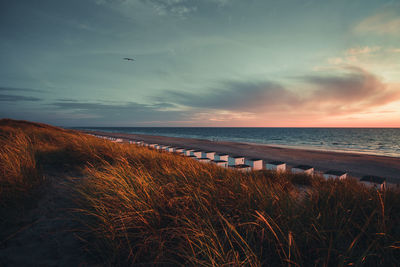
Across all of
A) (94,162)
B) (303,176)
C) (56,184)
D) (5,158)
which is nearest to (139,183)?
(56,184)

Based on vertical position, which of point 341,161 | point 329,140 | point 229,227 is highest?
point 229,227

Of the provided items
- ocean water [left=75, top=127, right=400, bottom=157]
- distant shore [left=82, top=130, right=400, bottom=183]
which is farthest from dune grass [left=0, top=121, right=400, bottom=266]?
ocean water [left=75, top=127, right=400, bottom=157]

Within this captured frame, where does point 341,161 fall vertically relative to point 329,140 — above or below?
below

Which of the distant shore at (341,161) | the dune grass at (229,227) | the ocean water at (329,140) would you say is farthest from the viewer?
the ocean water at (329,140)

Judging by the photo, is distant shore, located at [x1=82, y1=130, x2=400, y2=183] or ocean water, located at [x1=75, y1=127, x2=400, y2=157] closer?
distant shore, located at [x1=82, y1=130, x2=400, y2=183]

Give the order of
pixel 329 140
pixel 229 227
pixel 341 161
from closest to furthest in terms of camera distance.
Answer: pixel 229 227
pixel 341 161
pixel 329 140

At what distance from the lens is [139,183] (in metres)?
2.98

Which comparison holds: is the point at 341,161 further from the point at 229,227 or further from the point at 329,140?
the point at 329,140

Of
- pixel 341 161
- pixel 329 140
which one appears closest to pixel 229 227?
pixel 341 161

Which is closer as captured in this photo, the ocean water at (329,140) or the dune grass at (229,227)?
the dune grass at (229,227)

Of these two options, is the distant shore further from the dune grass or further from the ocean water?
Answer: the dune grass

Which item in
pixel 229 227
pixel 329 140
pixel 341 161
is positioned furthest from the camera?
pixel 329 140

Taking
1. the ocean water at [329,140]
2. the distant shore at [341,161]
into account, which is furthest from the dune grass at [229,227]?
the ocean water at [329,140]

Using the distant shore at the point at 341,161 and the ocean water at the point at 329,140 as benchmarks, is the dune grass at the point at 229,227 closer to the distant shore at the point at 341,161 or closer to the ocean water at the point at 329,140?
the distant shore at the point at 341,161
